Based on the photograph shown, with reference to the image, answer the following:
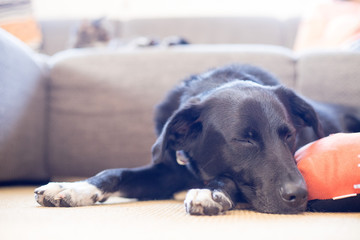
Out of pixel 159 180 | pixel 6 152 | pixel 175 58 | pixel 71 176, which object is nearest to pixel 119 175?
pixel 159 180

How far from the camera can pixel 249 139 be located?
4.34ft

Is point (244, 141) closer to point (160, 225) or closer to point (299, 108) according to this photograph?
point (299, 108)

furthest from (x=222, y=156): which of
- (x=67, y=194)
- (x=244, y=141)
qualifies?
(x=67, y=194)

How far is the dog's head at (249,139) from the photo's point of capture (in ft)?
3.87

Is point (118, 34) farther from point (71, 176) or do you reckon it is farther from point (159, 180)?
point (159, 180)

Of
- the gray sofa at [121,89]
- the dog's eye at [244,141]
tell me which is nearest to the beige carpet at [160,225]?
the dog's eye at [244,141]

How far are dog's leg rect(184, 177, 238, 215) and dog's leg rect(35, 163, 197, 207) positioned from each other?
0.38 metres

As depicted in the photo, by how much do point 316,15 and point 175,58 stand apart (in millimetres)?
1609

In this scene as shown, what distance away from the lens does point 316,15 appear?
3277mm

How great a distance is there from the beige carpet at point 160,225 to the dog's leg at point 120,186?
0.08 metres

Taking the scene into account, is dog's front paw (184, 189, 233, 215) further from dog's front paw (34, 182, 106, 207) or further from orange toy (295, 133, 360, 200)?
dog's front paw (34, 182, 106, 207)

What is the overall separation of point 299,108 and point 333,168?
1.59 ft

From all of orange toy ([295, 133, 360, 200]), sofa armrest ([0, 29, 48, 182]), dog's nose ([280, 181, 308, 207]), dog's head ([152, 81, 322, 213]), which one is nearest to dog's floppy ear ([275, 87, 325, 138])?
dog's head ([152, 81, 322, 213])

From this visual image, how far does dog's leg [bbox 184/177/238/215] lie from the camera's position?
1103mm
